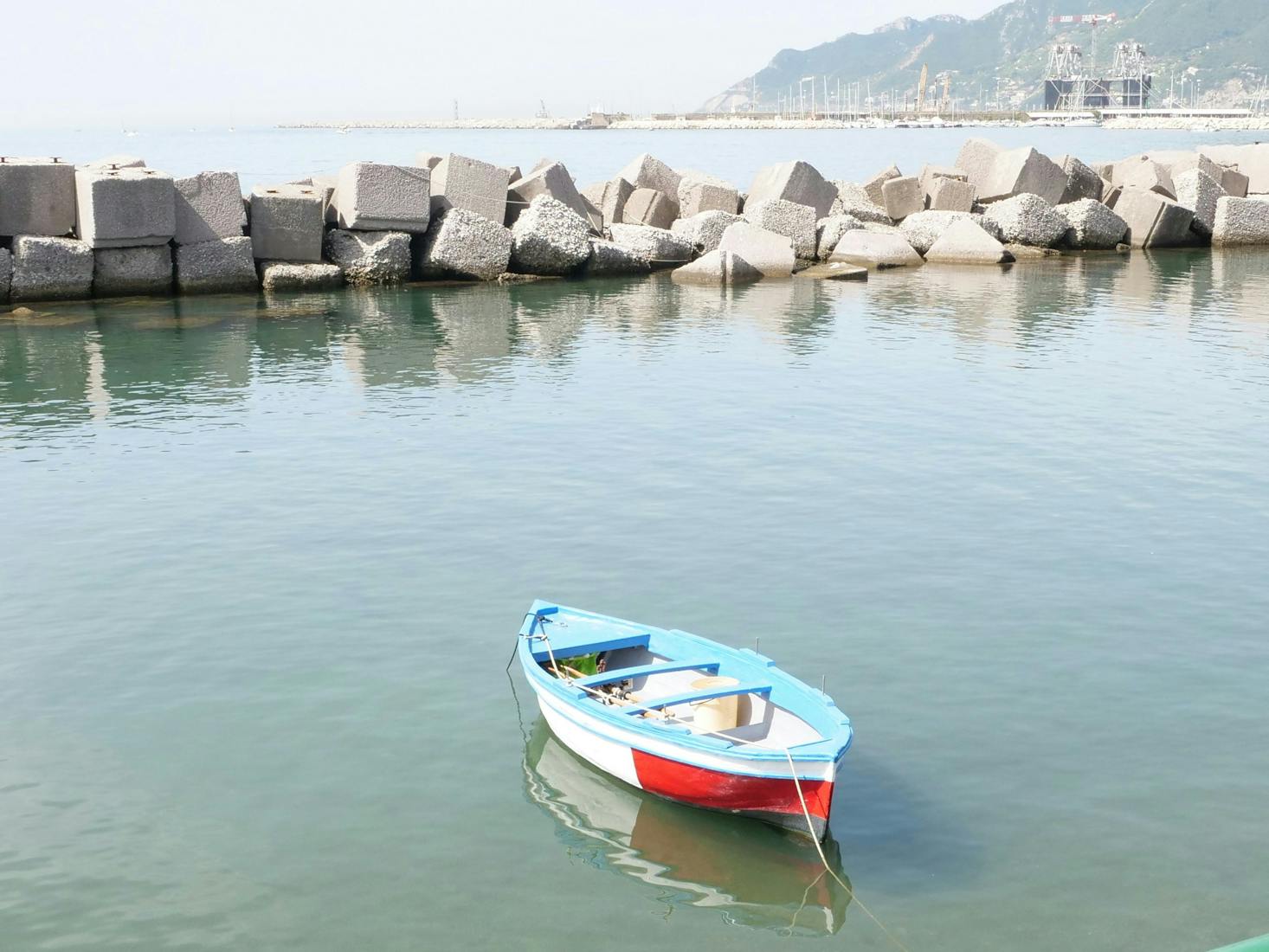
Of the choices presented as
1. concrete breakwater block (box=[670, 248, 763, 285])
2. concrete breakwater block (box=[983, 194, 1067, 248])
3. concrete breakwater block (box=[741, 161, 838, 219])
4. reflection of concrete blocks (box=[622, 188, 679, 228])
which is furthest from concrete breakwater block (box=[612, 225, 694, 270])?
concrete breakwater block (box=[983, 194, 1067, 248])

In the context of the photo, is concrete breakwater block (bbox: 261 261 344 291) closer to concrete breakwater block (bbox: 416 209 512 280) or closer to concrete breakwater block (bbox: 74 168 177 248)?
concrete breakwater block (bbox: 416 209 512 280)

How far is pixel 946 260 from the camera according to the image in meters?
29.8

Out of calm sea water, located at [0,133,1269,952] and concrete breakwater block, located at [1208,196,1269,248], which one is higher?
concrete breakwater block, located at [1208,196,1269,248]

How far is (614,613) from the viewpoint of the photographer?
9.59 m

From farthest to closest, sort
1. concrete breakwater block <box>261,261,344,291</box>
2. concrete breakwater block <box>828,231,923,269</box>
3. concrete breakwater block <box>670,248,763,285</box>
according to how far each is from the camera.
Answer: concrete breakwater block <box>828,231,923,269</box>, concrete breakwater block <box>670,248,763,285</box>, concrete breakwater block <box>261,261,344,291</box>

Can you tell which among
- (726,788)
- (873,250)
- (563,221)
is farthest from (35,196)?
(726,788)

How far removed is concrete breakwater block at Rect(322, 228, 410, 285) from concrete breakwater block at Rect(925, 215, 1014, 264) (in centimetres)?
1166

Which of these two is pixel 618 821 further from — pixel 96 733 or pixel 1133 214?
pixel 1133 214

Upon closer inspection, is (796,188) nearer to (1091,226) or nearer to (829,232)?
(829,232)

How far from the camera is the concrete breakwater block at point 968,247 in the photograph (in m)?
29.3

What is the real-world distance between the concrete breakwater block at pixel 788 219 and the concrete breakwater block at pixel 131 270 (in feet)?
38.3

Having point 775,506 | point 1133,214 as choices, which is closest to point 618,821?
point 775,506

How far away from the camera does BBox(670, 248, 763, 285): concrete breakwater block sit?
26.2 m

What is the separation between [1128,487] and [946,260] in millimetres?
18050
